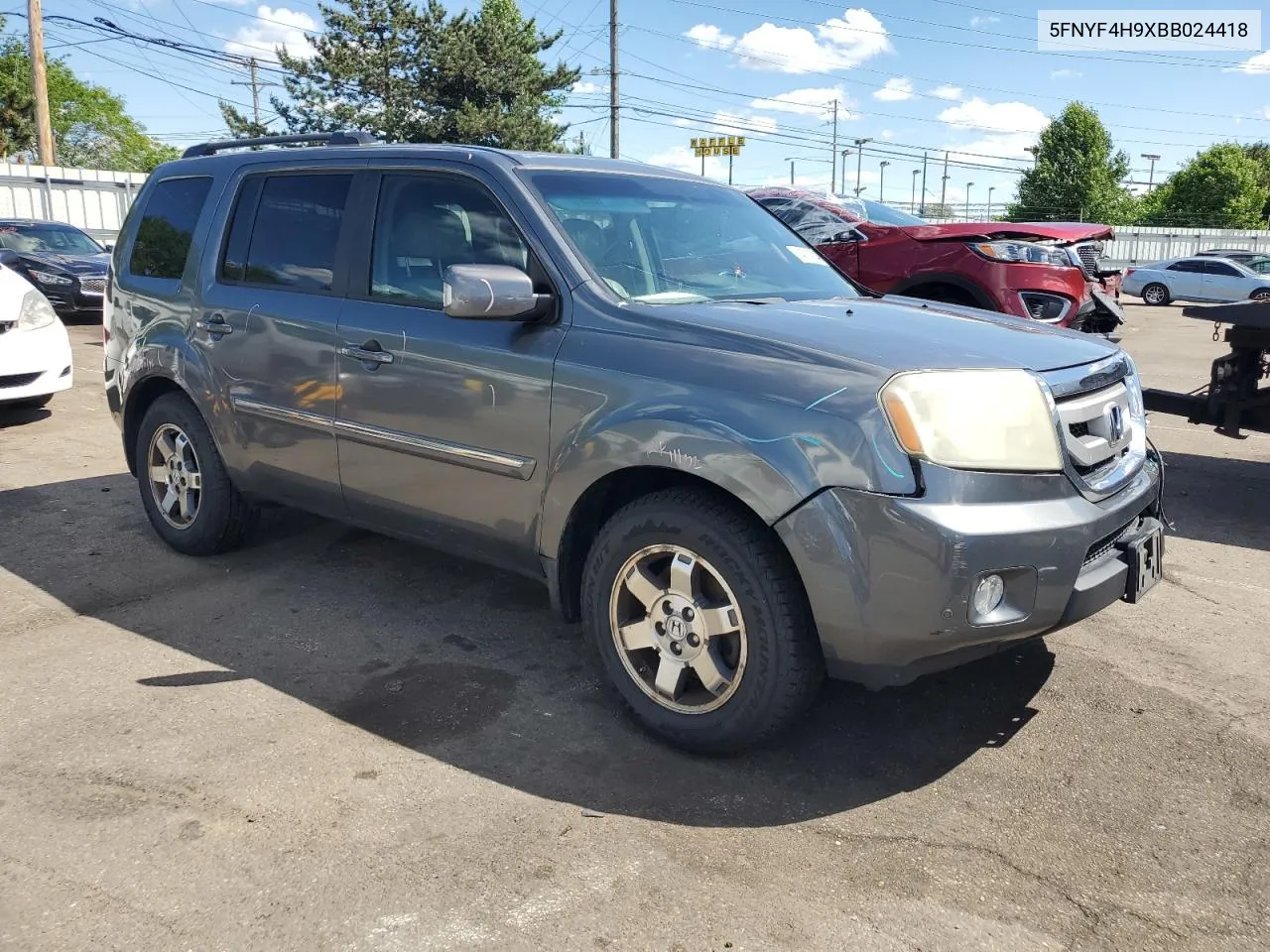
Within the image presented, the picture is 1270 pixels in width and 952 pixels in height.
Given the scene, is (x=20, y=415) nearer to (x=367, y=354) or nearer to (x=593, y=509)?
(x=367, y=354)

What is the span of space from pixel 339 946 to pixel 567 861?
1.98 ft

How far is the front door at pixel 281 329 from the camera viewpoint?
4152 millimetres

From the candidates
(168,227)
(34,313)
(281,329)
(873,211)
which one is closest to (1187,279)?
(873,211)

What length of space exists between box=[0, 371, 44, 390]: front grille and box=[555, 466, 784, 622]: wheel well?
20.8ft

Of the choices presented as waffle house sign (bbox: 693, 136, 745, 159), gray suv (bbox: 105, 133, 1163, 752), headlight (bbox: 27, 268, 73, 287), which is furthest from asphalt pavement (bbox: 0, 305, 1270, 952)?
waffle house sign (bbox: 693, 136, 745, 159)

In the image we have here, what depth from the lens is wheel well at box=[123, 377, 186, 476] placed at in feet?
16.5

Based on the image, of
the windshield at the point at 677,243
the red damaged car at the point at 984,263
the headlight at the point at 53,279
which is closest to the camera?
the windshield at the point at 677,243

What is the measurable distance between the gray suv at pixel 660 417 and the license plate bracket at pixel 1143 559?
0.05 ft

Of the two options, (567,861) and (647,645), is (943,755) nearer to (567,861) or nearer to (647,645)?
(647,645)

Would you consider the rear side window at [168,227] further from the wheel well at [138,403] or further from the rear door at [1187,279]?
the rear door at [1187,279]

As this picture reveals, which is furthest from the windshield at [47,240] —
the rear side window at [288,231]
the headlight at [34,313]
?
the rear side window at [288,231]

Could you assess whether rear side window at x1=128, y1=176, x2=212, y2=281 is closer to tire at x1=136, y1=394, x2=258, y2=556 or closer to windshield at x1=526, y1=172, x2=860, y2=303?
tire at x1=136, y1=394, x2=258, y2=556

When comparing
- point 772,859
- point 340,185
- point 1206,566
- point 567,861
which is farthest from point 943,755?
point 340,185

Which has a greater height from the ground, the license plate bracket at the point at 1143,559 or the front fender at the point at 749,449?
the front fender at the point at 749,449
